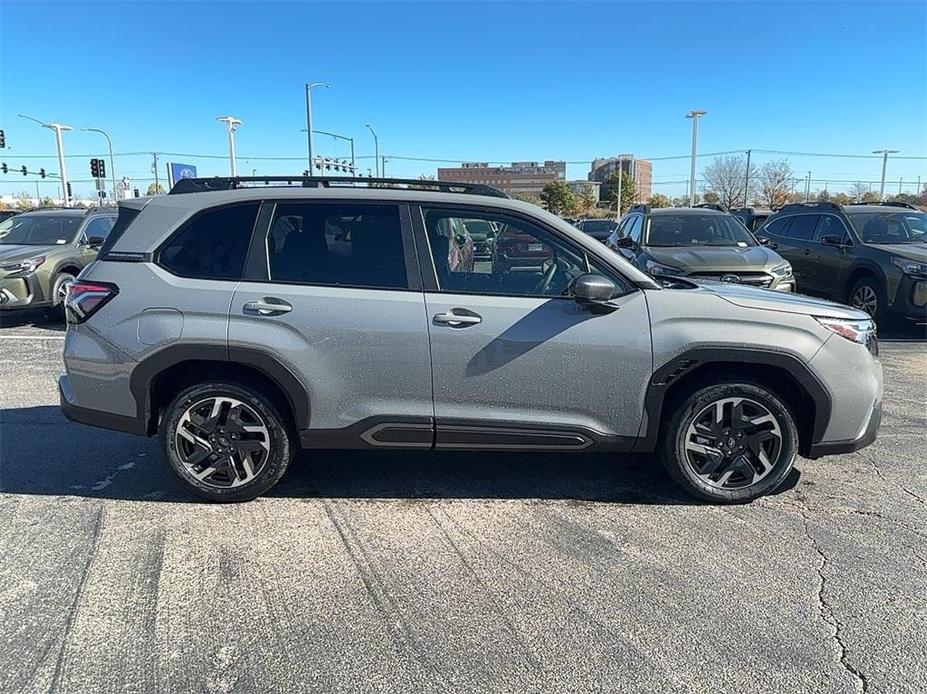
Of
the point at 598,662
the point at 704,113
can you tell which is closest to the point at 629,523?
the point at 598,662

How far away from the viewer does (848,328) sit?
3793 mm

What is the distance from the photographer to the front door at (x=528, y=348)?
3.67 metres

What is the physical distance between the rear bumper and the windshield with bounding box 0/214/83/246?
25.5 ft

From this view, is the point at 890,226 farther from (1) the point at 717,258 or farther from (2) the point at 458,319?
(2) the point at 458,319

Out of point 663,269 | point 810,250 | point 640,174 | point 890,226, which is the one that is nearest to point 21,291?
point 663,269

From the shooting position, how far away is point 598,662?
255 centimetres

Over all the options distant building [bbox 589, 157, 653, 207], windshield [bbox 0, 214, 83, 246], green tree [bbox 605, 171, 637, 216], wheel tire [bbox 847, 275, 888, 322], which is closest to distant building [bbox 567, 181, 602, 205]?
green tree [bbox 605, 171, 637, 216]

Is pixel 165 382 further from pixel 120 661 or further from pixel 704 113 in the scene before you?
pixel 704 113

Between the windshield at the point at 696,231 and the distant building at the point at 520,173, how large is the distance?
62.1 metres

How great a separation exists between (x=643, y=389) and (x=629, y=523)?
77 cm

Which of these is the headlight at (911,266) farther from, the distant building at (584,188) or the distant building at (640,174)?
the distant building at (640,174)

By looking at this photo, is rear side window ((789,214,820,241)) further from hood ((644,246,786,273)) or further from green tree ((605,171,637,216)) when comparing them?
green tree ((605,171,637,216))

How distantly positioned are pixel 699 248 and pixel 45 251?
32.2 feet

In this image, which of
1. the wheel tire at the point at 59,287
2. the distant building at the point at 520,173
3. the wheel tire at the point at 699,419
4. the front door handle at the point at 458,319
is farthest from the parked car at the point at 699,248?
the distant building at the point at 520,173
